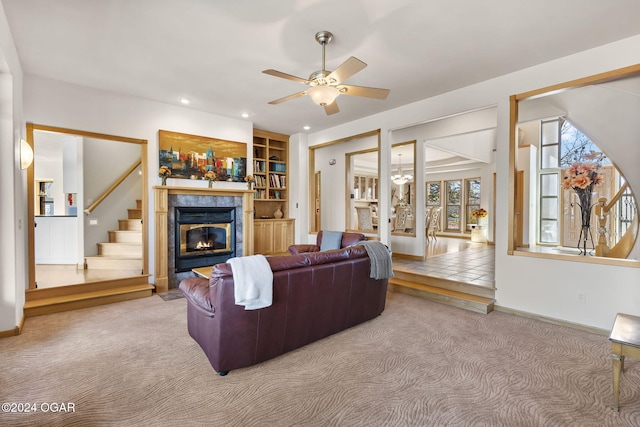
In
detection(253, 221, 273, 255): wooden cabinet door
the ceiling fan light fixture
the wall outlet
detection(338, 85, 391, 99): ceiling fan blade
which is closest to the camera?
the ceiling fan light fixture

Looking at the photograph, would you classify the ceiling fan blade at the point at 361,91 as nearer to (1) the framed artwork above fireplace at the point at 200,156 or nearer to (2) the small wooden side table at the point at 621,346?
(2) the small wooden side table at the point at 621,346

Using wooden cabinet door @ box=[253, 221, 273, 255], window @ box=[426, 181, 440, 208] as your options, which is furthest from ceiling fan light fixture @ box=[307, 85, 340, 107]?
window @ box=[426, 181, 440, 208]

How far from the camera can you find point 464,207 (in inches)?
431

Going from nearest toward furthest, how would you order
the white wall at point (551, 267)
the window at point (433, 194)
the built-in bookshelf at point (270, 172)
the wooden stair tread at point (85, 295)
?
1. the white wall at point (551, 267)
2. the wooden stair tread at point (85, 295)
3. the built-in bookshelf at point (270, 172)
4. the window at point (433, 194)

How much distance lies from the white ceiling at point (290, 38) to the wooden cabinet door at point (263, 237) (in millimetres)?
2921

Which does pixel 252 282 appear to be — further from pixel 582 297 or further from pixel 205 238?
pixel 205 238

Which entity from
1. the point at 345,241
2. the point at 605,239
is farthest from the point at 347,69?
the point at 605,239

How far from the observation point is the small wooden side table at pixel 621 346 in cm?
175

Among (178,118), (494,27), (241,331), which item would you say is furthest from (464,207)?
(241,331)

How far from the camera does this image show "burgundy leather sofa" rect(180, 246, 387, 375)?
7.22ft

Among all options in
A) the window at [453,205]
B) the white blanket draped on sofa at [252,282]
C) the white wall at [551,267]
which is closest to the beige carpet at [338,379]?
the white wall at [551,267]

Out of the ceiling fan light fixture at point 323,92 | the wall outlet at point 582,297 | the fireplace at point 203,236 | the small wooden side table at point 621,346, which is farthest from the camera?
the fireplace at point 203,236

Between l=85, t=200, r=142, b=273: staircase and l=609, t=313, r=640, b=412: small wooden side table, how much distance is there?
5.80 metres

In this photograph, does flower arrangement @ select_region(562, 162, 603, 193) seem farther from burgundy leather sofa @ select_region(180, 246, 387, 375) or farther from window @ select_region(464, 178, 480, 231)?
window @ select_region(464, 178, 480, 231)
